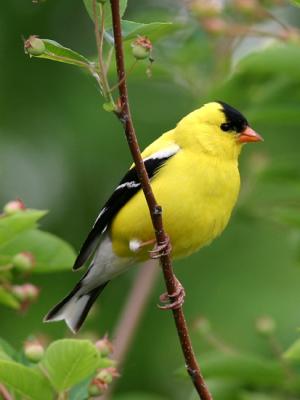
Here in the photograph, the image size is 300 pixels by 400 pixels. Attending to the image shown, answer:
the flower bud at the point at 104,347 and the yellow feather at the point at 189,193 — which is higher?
the yellow feather at the point at 189,193

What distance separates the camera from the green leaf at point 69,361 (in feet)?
8.45

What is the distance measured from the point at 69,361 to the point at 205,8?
2.46 meters

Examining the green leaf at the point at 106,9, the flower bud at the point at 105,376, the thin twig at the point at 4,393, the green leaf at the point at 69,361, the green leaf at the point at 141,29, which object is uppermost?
the green leaf at the point at 106,9

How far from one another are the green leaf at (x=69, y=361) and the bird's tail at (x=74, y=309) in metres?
1.29

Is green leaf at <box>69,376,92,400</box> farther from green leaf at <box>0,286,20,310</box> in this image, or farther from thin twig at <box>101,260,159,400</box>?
thin twig at <box>101,260,159,400</box>

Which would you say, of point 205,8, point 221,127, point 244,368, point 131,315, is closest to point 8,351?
point 244,368

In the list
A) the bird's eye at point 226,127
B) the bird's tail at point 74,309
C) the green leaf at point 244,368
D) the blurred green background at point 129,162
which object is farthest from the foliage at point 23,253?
the blurred green background at point 129,162

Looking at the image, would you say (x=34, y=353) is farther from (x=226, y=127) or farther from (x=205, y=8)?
(x=205, y=8)

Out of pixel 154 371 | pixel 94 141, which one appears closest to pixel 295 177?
pixel 154 371

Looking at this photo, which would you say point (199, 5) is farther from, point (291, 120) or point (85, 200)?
point (85, 200)

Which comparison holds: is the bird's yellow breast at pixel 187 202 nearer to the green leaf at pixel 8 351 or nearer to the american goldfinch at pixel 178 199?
the american goldfinch at pixel 178 199

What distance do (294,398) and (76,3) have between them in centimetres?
433

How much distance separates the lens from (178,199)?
378 cm

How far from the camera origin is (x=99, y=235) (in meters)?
4.12
